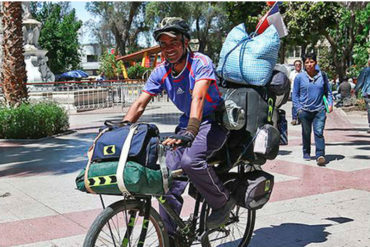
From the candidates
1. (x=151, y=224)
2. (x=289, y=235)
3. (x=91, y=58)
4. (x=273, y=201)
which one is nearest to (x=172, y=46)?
(x=151, y=224)

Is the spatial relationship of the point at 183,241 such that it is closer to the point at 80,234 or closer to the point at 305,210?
the point at 80,234

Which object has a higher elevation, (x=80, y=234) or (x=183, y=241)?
(x=183, y=241)

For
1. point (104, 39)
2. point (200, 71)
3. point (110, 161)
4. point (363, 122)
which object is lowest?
point (363, 122)

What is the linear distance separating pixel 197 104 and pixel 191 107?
46mm

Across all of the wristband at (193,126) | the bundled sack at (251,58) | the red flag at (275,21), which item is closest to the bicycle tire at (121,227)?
the wristband at (193,126)

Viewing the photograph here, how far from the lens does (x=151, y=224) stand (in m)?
3.51

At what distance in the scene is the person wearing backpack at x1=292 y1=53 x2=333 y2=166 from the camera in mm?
8516

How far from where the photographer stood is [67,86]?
75.9 feet

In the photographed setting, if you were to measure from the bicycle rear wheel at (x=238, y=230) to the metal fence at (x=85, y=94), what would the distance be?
16729 millimetres

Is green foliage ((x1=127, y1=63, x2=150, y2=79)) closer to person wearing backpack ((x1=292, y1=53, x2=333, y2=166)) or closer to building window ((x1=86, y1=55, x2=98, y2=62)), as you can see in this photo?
person wearing backpack ((x1=292, y1=53, x2=333, y2=166))

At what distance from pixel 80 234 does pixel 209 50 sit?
49009 mm

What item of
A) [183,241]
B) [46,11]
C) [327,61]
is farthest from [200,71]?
[46,11]

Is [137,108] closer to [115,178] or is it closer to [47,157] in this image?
[115,178]

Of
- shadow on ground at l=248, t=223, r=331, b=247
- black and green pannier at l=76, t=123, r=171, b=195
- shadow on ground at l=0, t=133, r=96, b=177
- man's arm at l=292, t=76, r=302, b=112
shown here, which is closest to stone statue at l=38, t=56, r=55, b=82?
shadow on ground at l=0, t=133, r=96, b=177
